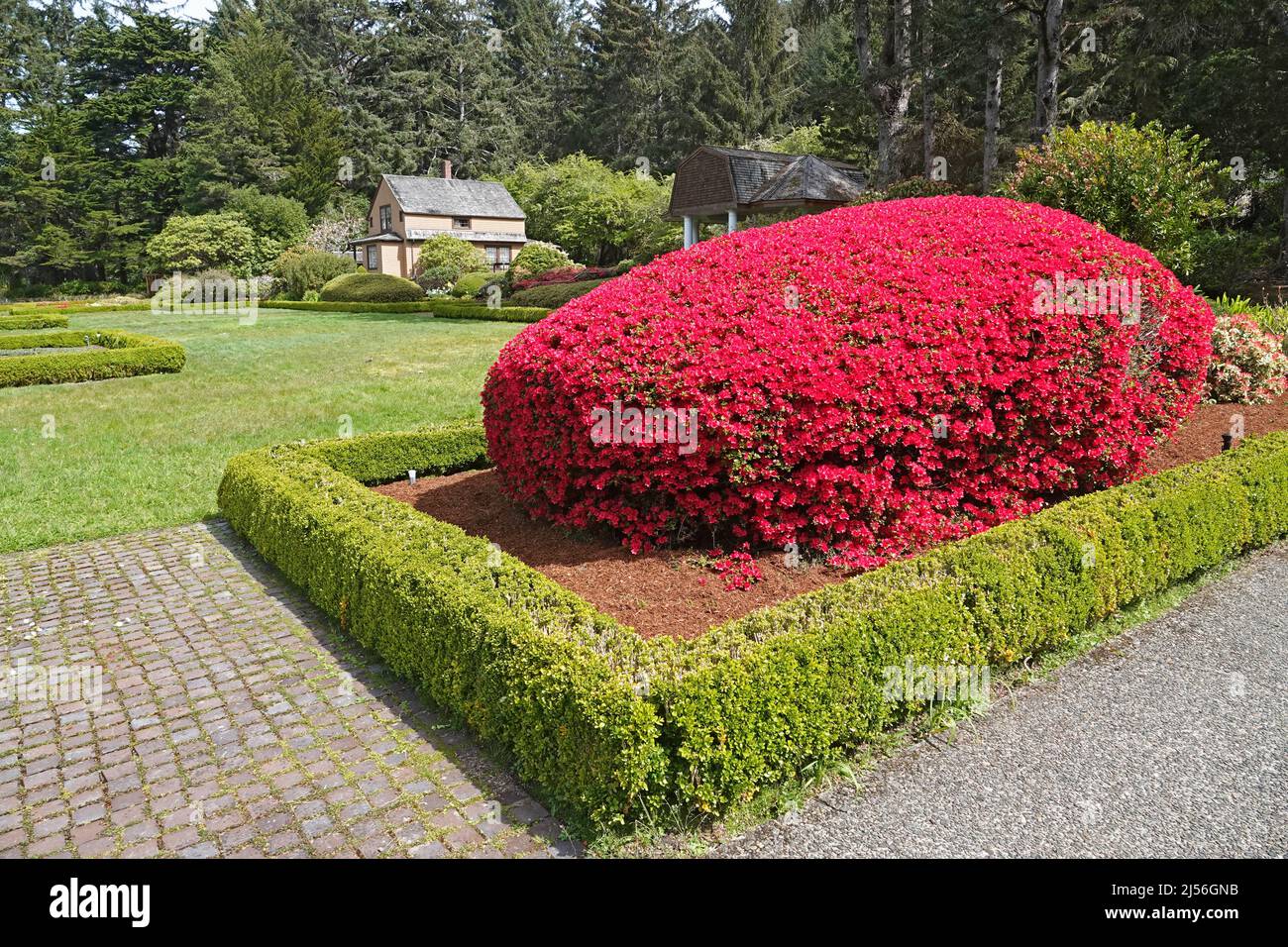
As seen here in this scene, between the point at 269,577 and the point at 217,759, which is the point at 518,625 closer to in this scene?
the point at 217,759

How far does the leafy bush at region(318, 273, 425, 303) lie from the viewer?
3903cm

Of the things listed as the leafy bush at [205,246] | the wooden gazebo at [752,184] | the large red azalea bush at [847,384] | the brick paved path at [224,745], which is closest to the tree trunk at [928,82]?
the wooden gazebo at [752,184]

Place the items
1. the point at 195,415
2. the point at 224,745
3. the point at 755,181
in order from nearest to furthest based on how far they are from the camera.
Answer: the point at 224,745, the point at 195,415, the point at 755,181

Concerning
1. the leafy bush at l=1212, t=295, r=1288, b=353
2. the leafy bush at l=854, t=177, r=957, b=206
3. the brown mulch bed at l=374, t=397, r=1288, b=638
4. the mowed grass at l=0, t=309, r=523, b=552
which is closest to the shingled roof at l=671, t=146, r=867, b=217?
the leafy bush at l=854, t=177, r=957, b=206

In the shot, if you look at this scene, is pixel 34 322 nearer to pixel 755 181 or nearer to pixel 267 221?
pixel 267 221

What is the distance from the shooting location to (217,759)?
15.2ft

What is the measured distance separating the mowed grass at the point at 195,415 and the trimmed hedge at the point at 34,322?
7.04m

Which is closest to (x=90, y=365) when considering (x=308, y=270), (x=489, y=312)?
(x=489, y=312)

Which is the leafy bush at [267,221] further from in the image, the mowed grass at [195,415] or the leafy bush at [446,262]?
the mowed grass at [195,415]

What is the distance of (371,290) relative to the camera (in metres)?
39.0

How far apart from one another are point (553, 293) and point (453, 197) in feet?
83.5
